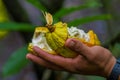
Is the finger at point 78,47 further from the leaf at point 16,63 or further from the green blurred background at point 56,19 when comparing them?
the leaf at point 16,63

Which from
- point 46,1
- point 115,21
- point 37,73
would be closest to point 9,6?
point 46,1

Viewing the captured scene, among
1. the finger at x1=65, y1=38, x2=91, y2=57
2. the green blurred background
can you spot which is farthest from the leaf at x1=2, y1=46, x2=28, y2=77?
the finger at x1=65, y1=38, x2=91, y2=57

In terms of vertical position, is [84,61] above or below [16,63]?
above

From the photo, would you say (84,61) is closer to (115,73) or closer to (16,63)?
(115,73)

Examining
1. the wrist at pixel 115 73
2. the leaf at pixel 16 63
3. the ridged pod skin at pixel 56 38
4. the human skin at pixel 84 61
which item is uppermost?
the ridged pod skin at pixel 56 38

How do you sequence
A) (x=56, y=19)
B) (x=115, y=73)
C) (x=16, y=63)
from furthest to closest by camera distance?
(x=16, y=63), (x=56, y=19), (x=115, y=73)

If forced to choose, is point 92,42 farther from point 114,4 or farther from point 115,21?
point 114,4

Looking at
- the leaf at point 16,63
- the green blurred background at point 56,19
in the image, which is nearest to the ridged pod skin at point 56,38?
the green blurred background at point 56,19

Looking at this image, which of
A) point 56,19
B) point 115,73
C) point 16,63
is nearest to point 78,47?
point 115,73
